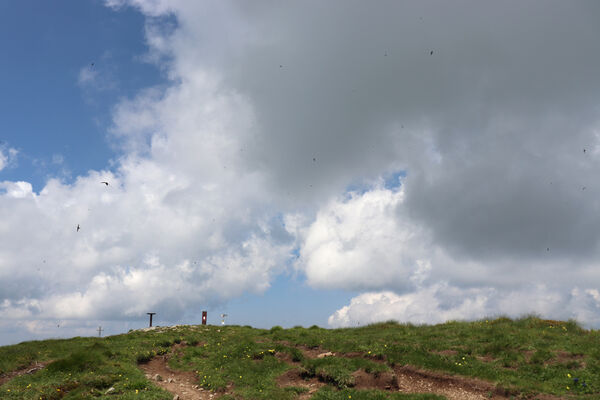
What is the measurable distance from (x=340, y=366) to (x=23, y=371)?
19.4 m

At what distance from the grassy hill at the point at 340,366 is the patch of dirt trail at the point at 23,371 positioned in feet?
0.19

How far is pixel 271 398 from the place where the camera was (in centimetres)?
1911

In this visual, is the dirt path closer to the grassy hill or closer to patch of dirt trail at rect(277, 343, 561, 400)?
the grassy hill

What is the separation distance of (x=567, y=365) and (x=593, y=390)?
242cm

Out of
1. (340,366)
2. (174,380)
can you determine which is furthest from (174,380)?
(340,366)

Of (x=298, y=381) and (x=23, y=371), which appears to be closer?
(x=298, y=381)

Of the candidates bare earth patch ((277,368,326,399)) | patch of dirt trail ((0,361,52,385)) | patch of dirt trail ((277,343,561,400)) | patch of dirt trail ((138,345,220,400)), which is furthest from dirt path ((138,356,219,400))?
patch of dirt trail ((0,361,52,385))

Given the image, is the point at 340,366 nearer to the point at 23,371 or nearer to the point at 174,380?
the point at 174,380

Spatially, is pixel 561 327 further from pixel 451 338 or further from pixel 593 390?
pixel 593 390

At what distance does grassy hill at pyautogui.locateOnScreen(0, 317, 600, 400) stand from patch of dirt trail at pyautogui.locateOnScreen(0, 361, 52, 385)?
57 mm

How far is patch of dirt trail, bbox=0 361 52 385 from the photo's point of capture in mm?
23531

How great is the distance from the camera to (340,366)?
851 inches

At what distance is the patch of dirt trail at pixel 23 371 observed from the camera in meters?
23.5

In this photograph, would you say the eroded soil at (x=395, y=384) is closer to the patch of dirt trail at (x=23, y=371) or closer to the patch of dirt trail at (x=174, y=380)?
the patch of dirt trail at (x=174, y=380)
